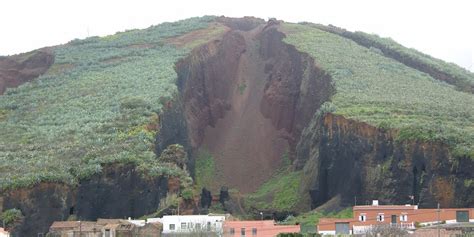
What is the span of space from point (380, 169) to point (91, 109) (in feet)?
111

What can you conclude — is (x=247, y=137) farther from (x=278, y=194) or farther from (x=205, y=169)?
(x=278, y=194)

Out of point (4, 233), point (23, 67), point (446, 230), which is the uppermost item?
point (23, 67)

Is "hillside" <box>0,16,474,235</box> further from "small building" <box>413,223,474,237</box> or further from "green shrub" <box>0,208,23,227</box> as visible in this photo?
"small building" <box>413,223,474,237</box>

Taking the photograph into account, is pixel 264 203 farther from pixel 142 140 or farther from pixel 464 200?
pixel 464 200

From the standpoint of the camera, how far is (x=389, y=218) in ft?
287

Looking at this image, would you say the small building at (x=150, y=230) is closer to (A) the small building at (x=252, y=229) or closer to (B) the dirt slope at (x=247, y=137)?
(A) the small building at (x=252, y=229)

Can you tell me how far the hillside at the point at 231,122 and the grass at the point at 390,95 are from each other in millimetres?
264

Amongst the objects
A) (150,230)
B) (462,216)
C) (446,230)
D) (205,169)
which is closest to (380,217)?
(462,216)

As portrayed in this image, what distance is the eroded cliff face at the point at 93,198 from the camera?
305ft

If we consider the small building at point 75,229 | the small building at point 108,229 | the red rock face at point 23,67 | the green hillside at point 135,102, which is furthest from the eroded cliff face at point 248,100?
the small building at point 108,229

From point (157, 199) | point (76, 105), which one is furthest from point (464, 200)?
point (76, 105)

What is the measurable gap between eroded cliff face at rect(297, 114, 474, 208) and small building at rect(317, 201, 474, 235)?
5768 millimetres

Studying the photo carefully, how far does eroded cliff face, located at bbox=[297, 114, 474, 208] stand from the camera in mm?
93750

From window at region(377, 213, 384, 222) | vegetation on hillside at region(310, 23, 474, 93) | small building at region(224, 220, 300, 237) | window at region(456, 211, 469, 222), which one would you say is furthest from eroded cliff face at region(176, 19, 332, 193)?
window at region(456, 211, 469, 222)
